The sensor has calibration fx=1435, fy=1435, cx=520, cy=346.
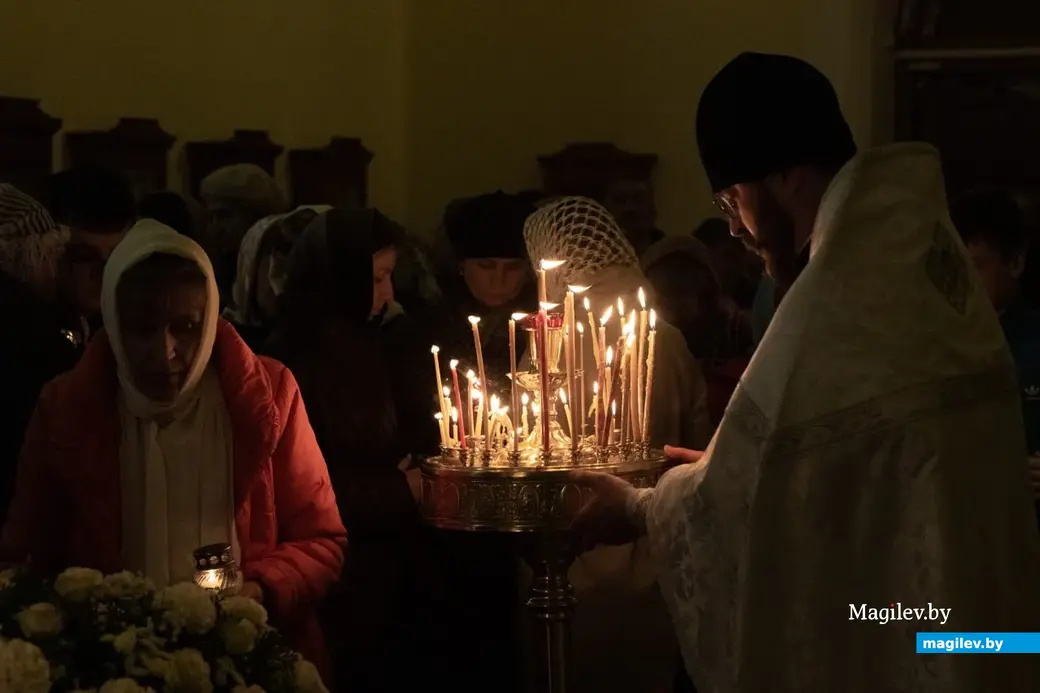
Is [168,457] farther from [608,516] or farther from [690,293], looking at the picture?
[690,293]

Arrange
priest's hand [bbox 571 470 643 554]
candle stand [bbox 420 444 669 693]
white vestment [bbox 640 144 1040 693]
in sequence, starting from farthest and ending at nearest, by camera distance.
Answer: candle stand [bbox 420 444 669 693] → priest's hand [bbox 571 470 643 554] → white vestment [bbox 640 144 1040 693]

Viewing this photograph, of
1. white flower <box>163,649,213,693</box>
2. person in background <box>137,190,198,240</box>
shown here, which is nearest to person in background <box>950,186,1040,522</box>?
white flower <box>163,649,213,693</box>

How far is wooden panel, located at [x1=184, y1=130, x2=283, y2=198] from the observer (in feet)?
21.9

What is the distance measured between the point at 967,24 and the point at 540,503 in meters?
5.46

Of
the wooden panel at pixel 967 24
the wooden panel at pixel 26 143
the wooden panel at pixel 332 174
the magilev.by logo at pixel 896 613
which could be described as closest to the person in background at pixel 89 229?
the wooden panel at pixel 26 143

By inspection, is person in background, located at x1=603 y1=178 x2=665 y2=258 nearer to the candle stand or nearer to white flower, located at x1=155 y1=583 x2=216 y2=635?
the candle stand

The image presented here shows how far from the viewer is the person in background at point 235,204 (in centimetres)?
522

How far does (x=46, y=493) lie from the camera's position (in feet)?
8.29

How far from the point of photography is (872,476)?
2109 millimetres

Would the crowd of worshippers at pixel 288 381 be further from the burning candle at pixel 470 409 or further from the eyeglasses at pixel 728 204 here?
the eyeglasses at pixel 728 204

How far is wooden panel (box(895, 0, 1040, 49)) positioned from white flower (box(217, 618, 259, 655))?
19.8ft

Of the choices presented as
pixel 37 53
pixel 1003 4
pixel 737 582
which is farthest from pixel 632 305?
pixel 1003 4

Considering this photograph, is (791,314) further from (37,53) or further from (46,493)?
(37,53)

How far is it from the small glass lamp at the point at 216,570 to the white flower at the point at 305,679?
277 mm
